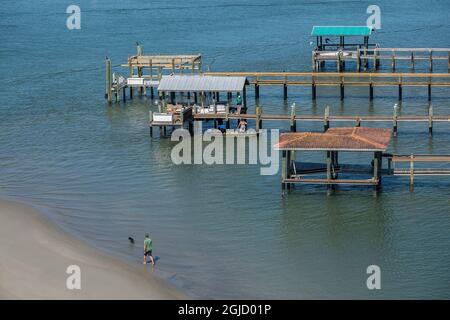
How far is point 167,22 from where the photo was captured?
112 metres

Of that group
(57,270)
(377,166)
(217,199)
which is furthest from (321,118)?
(57,270)

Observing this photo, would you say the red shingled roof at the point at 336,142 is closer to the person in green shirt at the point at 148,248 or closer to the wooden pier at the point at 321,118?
the person in green shirt at the point at 148,248

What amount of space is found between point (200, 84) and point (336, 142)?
15.6 metres

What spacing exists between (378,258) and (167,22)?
75787mm

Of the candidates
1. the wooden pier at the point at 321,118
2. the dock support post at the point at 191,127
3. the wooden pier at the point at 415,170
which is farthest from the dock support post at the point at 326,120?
the wooden pier at the point at 415,170

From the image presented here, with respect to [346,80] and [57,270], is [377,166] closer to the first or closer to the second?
[57,270]

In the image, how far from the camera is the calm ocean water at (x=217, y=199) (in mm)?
38719

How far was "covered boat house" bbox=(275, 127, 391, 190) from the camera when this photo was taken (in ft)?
150

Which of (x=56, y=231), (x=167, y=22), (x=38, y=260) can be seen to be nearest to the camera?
(x=38, y=260)

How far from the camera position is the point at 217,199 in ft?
158

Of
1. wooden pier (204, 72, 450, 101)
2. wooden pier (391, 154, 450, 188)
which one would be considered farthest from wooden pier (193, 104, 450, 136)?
wooden pier (391, 154, 450, 188)

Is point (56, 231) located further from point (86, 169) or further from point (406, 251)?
point (406, 251)

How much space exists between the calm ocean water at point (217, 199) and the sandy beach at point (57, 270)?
105 cm

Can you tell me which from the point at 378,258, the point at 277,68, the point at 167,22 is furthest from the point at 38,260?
the point at 167,22
